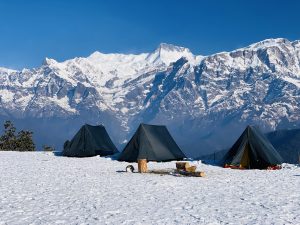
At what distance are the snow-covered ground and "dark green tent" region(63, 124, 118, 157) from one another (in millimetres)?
11739

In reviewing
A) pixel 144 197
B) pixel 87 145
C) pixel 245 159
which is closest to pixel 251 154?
pixel 245 159

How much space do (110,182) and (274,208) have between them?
34.4ft

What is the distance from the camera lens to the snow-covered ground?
1550 cm

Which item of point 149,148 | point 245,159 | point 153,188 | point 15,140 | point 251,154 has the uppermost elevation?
point 15,140

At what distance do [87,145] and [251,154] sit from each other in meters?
16.4

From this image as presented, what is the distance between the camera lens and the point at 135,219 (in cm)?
1534

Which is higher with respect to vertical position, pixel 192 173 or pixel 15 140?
pixel 15 140

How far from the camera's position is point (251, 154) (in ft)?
115

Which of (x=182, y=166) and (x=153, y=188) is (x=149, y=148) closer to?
(x=182, y=166)

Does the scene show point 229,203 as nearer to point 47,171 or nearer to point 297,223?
point 297,223

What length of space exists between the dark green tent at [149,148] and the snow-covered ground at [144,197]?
23.2 ft

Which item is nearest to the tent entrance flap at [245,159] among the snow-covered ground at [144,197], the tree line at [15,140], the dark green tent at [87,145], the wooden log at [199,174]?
the snow-covered ground at [144,197]

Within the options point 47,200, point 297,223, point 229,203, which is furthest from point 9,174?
point 297,223

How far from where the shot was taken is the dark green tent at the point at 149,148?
1483 inches
